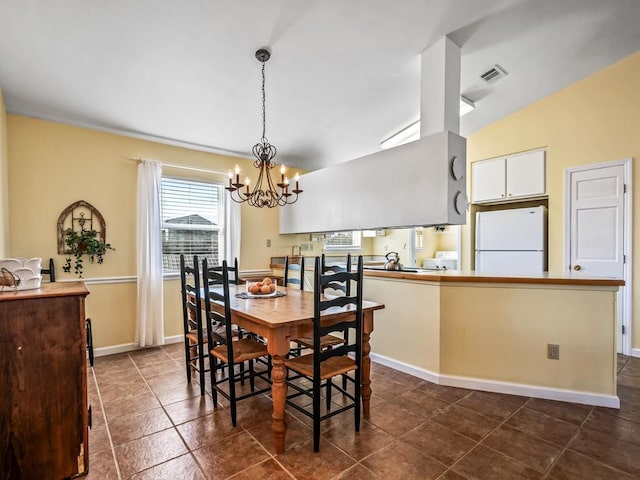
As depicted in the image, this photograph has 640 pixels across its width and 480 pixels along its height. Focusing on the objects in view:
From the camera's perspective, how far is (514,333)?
2666mm

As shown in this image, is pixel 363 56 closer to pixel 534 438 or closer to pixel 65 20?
pixel 65 20

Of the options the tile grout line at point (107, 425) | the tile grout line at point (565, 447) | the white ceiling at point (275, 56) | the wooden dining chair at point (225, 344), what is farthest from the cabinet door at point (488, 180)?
the tile grout line at point (107, 425)

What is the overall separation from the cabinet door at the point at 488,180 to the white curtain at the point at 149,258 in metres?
4.31

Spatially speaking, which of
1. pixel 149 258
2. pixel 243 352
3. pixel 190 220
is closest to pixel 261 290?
pixel 243 352

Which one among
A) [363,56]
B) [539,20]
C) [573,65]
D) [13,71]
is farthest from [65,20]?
[573,65]

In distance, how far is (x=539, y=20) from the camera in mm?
2580

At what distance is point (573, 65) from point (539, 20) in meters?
1.30

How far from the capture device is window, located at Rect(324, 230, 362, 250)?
564 cm

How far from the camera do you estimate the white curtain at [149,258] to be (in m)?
3.69

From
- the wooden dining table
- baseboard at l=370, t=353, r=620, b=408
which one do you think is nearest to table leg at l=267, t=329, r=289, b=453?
the wooden dining table

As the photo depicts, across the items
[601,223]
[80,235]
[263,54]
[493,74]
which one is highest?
[493,74]

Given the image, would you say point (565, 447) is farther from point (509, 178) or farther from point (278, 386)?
point (509, 178)

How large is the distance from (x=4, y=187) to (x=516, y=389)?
4800 millimetres

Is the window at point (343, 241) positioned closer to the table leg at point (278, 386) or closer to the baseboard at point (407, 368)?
the baseboard at point (407, 368)
